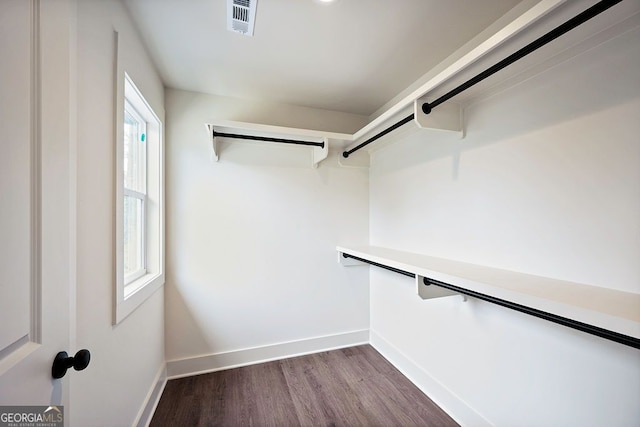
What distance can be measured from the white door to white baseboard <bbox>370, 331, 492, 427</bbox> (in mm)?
1906

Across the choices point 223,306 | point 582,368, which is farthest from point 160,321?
point 582,368

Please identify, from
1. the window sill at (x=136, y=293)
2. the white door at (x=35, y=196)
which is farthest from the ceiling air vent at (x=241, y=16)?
the window sill at (x=136, y=293)

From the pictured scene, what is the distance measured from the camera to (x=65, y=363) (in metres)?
0.65

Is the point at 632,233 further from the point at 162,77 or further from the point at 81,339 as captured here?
the point at 162,77

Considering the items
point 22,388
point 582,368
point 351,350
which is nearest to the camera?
point 22,388

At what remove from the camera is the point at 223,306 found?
2215mm

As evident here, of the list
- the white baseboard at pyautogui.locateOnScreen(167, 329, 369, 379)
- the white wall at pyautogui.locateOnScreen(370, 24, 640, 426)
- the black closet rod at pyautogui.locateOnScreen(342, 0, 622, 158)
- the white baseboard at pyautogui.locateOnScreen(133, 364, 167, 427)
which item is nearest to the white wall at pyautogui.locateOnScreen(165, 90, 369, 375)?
the white baseboard at pyautogui.locateOnScreen(167, 329, 369, 379)

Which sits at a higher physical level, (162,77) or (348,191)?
(162,77)

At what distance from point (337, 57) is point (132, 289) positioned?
1933 mm

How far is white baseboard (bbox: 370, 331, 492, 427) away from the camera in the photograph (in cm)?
152

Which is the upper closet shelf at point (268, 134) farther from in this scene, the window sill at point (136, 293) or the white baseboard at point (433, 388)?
the white baseboard at point (433, 388)

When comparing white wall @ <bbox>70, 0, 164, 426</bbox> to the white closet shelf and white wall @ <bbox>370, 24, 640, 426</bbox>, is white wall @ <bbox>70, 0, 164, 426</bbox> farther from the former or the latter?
white wall @ <bbox>370, 24, 640, 426</bbox>

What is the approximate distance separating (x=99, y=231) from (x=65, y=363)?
59cm

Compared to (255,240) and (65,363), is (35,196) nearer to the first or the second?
(65,363)
